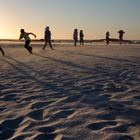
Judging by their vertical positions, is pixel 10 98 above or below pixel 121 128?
below

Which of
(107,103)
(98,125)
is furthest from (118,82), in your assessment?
(98,125)

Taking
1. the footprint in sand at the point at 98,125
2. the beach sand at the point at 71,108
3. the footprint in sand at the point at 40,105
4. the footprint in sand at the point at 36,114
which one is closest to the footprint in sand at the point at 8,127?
the beach sand at the point at 71,108

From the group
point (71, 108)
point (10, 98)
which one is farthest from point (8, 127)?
point (10, 98)

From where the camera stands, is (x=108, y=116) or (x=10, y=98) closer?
(x=108, y=116)

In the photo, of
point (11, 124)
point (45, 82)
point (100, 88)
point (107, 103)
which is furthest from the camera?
point (45, 82)

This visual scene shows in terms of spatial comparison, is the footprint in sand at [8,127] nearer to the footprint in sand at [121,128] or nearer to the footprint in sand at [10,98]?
the footprint in sand at [121,128]

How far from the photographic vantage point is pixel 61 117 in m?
6.61

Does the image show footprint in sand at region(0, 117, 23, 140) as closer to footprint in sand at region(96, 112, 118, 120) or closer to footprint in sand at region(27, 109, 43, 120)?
footprint in sand at region(27, 109, 43, 120)

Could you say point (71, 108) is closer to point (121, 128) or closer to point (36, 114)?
point (36, 114)

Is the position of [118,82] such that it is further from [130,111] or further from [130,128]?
[130,128]

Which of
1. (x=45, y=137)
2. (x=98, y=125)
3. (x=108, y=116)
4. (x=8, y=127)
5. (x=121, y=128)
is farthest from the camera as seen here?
(x=108, y=116)

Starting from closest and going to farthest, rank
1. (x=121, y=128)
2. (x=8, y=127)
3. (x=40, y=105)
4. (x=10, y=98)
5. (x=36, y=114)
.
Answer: (x=121, y=128) → (x=8, y=127) → (x=36, y=114) → (x=40, y=105) → (x=10, y=98)

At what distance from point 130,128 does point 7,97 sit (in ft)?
12.9

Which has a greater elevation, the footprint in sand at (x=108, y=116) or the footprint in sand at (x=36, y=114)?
the footprint in sand at (x=108, y=116)
